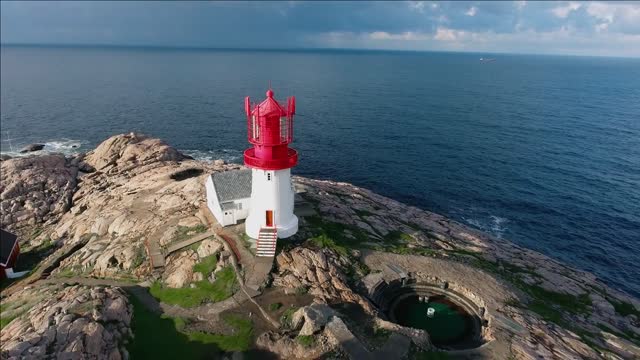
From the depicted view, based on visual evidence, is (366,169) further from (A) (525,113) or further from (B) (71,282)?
(A) (525,113)

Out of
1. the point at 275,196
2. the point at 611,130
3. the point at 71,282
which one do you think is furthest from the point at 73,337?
the point at 611,130

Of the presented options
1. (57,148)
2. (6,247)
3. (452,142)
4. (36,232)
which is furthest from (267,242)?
(57,148)

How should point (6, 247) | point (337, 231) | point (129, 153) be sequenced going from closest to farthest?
point (337, 231), point (6, 247), point (129, 153)

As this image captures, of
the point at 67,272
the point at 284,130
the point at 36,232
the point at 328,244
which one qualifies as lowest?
the point at 36,232

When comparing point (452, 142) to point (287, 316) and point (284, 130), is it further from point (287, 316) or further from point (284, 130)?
point (287, 316)

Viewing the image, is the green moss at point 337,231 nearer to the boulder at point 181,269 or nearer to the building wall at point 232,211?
the building wall at point 232,211

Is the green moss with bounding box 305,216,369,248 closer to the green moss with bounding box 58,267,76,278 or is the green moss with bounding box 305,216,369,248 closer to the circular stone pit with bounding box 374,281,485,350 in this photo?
the circular stone pit with bounding box 374,281,485,350

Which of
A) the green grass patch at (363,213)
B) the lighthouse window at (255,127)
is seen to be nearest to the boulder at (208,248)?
the lighthouse window at (255,127)
